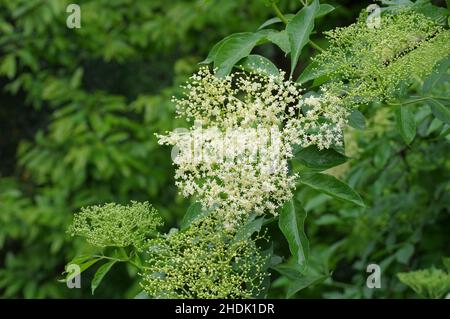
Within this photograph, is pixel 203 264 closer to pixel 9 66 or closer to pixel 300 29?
pixel 300 29

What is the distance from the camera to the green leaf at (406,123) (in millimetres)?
1508

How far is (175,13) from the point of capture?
13.6ft

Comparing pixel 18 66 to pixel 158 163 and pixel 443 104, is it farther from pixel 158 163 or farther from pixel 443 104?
pixel 443 104

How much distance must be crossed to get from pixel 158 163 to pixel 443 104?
2.71 m

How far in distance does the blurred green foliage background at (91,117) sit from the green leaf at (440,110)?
68.1 inches

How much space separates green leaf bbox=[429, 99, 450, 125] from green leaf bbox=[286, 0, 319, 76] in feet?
0.89

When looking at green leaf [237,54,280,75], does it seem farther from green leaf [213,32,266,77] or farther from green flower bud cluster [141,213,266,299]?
green flower bud cluster [141,213,266,299]

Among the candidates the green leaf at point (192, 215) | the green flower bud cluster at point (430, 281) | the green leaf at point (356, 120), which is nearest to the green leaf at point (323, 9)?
the green leaf at point (356, 120)

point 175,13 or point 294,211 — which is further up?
point 175,13

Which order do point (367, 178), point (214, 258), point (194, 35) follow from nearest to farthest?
point (214, 258), point (367, 178), point (194, 35)

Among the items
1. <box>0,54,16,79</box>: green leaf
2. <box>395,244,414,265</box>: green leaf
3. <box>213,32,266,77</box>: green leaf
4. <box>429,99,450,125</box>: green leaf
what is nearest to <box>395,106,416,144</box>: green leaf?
<box>429,99,450,125</box>: green leaf

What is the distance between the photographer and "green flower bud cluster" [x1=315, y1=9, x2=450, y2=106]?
1.35 m

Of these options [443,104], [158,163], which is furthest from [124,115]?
[443,104]
